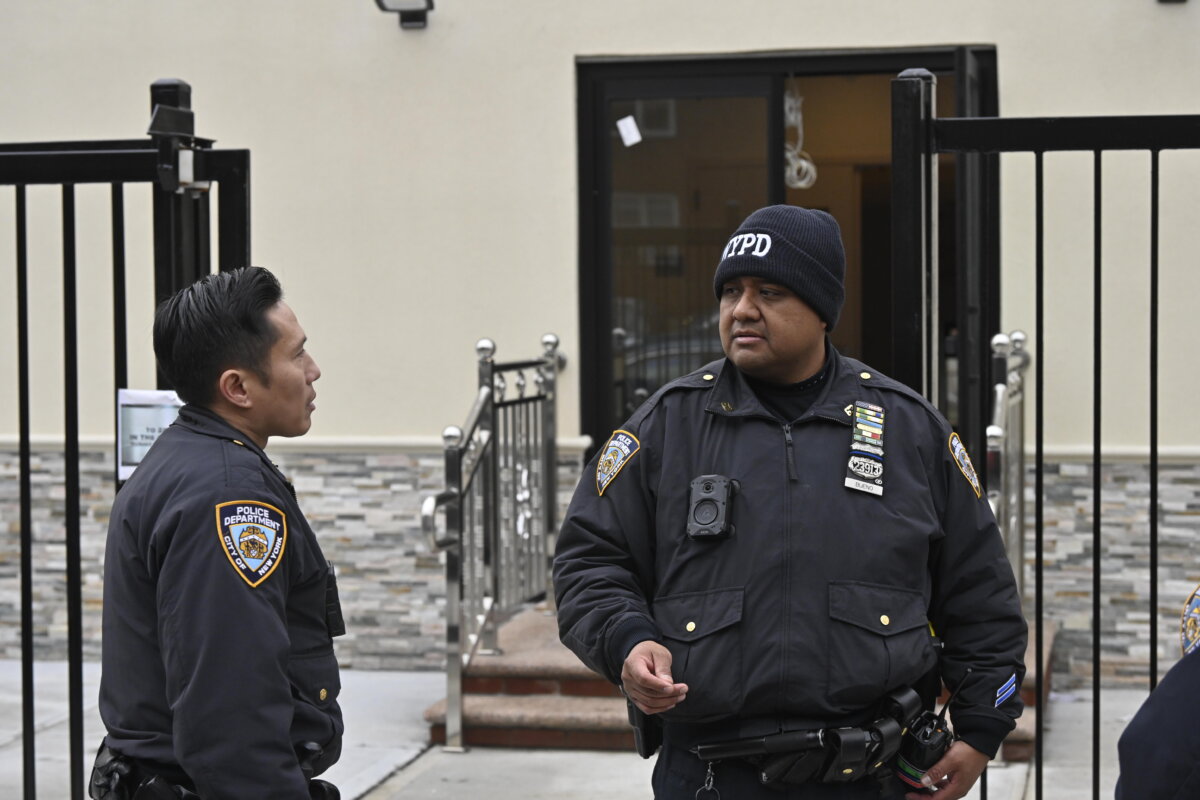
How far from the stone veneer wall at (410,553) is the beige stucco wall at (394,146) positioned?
0.69 ft

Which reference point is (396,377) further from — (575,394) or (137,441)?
(137,441)

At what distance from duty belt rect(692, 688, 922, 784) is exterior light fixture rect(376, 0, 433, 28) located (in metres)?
4.96

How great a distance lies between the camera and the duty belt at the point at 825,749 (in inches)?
99.3

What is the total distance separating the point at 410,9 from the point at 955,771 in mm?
5077

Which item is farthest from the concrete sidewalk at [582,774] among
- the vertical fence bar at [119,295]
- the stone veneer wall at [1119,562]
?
the vertical fence bar at [119,295]

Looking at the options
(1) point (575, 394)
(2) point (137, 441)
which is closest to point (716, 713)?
(2) point (137, 441)

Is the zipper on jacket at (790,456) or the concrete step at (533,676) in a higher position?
the zipper on jacket at (790,456)

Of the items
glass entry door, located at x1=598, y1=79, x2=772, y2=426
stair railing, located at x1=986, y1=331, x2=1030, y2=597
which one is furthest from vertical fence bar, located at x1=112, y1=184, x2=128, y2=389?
glass entry door, located at x1=598, y1=79, x2=772, y2=426

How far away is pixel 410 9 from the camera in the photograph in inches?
273

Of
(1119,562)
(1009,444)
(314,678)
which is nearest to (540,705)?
(1009,444)

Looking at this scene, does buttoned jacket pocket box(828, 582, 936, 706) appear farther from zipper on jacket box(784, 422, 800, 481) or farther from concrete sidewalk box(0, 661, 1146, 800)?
concrete sidewalk box(0, 661, 1146, 800)

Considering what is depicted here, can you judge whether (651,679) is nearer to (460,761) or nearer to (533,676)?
(460,761)

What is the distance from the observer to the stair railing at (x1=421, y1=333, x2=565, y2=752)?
5785 mm

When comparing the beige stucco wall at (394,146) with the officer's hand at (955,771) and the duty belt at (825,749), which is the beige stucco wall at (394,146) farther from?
the duty belt at (825,749)
